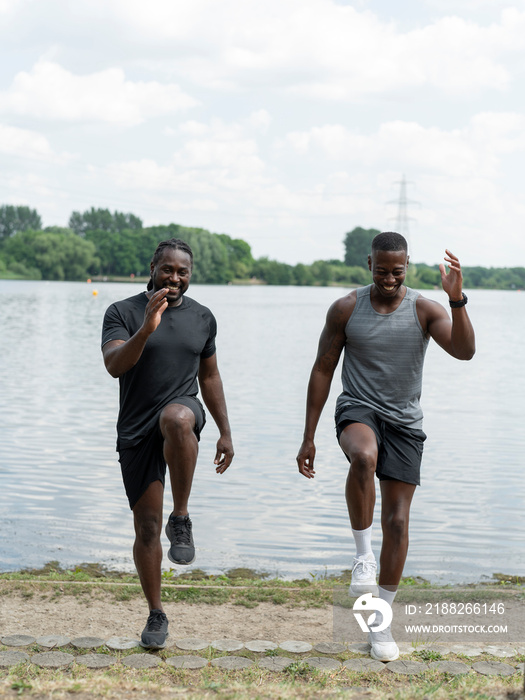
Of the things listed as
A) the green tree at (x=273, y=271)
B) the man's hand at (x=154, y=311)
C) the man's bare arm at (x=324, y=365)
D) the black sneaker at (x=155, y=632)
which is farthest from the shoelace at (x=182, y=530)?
the green tree at (x=273, y=271)

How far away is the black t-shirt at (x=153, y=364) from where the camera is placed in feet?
17.9

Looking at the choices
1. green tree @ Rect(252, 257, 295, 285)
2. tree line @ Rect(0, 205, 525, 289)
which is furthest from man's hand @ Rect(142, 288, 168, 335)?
green tree @ Rect(252, 257, 295, 285)

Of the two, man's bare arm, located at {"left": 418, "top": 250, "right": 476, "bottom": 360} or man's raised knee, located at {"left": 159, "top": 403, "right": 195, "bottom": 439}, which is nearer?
man's raised knee, located at {"left": 159, "top": 403, "right": 195, "bottom": 439}

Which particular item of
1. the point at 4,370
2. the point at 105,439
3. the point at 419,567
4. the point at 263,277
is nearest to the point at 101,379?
the point at 4,370

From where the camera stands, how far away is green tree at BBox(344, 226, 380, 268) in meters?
169

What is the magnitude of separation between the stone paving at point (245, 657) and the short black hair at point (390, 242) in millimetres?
2493

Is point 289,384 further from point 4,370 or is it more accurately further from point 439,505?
point 439,505

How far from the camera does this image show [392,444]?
5539 millimetres

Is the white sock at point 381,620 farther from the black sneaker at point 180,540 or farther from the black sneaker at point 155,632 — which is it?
the black sneaker at point 155,632

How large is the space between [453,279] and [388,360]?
2.17 ft

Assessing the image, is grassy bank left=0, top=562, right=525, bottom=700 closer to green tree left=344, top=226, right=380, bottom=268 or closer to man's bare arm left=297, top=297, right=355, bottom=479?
man's bare arm left=297, top=297, right=355, bottom=479

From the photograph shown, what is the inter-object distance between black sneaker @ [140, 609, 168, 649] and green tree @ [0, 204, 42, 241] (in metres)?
200

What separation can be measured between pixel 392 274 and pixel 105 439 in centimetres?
1123

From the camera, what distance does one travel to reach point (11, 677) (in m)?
4.54
